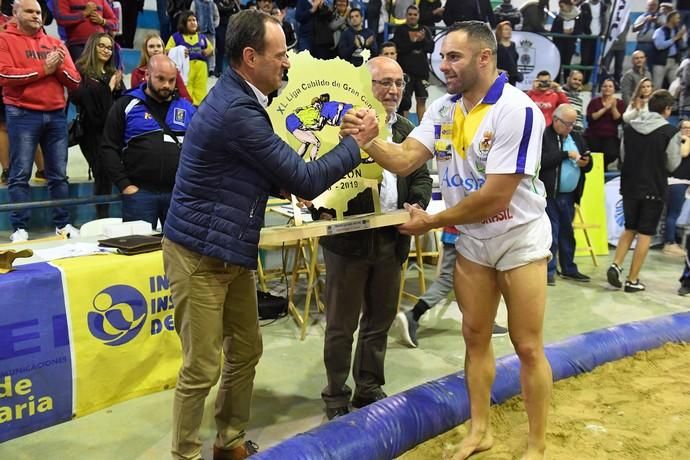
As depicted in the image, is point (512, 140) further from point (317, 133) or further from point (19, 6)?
point (19, 6)

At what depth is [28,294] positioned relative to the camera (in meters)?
2.95

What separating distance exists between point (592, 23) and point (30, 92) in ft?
31.2

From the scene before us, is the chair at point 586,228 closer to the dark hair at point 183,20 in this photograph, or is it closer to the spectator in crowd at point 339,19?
the spectator in crowd at point 339,19

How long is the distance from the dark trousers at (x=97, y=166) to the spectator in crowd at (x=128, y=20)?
9.43 feet

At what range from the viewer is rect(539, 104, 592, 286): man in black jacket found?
5582mm

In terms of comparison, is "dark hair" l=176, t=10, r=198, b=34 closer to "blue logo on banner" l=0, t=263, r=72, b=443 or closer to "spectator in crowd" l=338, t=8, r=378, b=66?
"spectator in crowd" l=338, t=8, r=378, b=66

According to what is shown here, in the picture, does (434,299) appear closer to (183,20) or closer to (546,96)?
(546,96)

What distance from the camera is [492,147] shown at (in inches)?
90.2

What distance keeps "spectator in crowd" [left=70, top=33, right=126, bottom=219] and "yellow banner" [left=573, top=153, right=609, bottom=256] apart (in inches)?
196

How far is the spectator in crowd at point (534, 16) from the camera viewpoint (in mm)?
10438

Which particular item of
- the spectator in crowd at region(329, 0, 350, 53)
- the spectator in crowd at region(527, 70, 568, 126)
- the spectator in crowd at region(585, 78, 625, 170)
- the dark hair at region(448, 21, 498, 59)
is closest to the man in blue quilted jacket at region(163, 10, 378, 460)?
the dark hair at region(448, 21, 498, 59)

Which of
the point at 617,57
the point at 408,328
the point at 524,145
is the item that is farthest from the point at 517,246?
the point at 617,57

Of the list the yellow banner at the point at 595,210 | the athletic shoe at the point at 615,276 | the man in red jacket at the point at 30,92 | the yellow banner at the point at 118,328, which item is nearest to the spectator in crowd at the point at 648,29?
the yellow banner at the point at 595,210

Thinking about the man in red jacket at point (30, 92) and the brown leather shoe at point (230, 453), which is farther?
the man in red jacket at point (30, 92)
